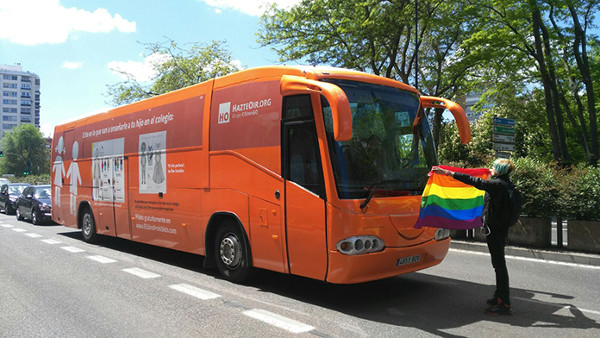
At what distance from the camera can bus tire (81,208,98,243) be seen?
37.0 ft

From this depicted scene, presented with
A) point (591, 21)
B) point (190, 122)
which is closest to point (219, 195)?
point (190, 122)

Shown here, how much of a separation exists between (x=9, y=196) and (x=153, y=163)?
19.3 m

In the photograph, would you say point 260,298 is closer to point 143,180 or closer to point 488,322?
point 488,322

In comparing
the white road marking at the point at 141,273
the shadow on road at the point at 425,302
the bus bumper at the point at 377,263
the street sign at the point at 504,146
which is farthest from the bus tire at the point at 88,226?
the street sign at the point at 504,146

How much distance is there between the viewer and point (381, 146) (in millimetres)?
5586

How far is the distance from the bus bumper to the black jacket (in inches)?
38.6

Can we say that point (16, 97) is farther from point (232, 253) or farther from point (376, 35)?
point (232, 253)

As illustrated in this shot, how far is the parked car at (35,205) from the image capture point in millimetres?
17494

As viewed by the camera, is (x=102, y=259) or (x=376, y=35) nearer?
(x=102, y=259)

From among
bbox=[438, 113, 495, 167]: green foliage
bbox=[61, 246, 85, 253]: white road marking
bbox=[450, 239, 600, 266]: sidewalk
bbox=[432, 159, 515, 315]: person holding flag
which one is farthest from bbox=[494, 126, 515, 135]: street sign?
bbox=[438, 113, 495, 167]: green foliage

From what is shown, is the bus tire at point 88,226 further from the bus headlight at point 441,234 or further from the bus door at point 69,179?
the bus headlight at point 441,234

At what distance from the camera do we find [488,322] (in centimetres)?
493

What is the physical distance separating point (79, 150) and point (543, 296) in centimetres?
1087

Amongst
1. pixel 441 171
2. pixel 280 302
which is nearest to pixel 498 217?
pixel 441 171
